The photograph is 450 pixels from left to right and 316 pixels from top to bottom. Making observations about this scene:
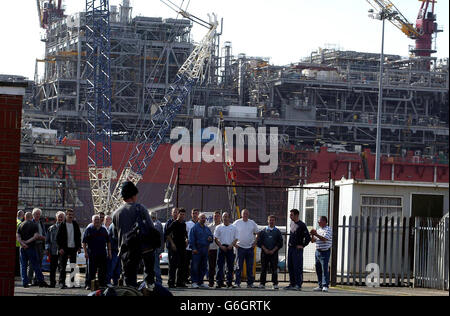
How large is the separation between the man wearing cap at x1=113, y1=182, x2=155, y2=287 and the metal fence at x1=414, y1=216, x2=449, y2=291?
9514mm

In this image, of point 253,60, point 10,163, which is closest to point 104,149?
point 253,60

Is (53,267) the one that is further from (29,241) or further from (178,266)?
(178,266)

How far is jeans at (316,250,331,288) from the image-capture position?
1883 cm

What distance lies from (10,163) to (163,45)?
8403cm

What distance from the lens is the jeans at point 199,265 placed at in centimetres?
1944

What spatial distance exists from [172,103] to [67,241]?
243 feet

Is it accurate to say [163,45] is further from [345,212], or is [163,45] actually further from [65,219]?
[65,219]

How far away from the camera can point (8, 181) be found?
12312 millimetres

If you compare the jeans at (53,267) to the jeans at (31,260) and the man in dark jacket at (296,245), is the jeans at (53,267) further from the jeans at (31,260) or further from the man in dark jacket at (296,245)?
the man in dark jacket at (296,245)

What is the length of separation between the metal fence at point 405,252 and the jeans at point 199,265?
3.13 m

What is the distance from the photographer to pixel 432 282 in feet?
67.8

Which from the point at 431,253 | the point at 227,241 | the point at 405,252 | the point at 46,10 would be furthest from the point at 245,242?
the point at 46,10

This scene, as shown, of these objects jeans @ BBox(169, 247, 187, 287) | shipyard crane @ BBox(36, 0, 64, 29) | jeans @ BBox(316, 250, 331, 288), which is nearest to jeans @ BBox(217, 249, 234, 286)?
jeans @ BBox(169, 247, 187, 287)

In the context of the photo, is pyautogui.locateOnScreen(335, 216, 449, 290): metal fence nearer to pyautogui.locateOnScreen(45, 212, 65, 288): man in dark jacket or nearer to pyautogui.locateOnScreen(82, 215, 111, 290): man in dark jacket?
pyautogui.locateOnScreen(82, 215, 111, 290): man in dark jacket
